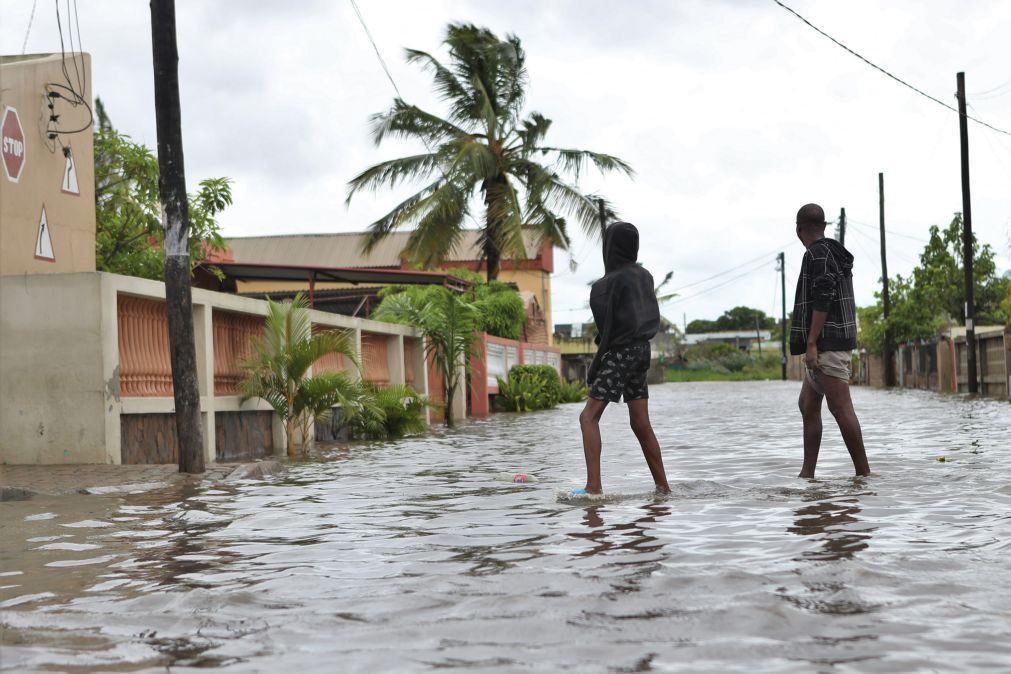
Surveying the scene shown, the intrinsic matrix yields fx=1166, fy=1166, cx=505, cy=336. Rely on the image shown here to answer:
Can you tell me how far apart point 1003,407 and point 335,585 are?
62.7 feet

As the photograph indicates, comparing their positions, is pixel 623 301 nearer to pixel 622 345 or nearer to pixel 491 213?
pixel 622 345

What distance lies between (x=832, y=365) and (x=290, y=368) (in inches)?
293

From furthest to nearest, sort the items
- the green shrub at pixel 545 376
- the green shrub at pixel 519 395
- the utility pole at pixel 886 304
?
1. the utility pole at pixel 886 304
2. the green shrub at pixel 545 376
3. the green shrub at pixel 519 395

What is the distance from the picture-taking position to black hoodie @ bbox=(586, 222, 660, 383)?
7.76 m

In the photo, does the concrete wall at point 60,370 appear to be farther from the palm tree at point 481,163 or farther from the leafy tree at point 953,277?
the leafy tree at point 953,277

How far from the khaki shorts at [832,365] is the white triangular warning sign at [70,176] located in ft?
28.8

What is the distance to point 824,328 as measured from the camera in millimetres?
8195

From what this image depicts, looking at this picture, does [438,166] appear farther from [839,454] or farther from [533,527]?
[533,527]

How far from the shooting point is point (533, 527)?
6.54 m

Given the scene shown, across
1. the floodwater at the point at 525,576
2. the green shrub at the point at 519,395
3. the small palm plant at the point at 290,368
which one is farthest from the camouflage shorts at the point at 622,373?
the green shrub at the point at 519,395

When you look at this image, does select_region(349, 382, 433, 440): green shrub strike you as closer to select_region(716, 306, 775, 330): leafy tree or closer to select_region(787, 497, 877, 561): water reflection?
select_region(787, 497, 877, 561): water reflection

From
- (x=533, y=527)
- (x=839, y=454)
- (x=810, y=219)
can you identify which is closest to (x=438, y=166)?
(x=839, y=454)

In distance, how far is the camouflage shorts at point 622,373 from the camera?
7703 mm

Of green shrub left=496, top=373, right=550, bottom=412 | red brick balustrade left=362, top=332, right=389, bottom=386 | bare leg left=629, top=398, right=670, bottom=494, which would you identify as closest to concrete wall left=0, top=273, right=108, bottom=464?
bare leg left=629, top=398, right=670, bottom=494
